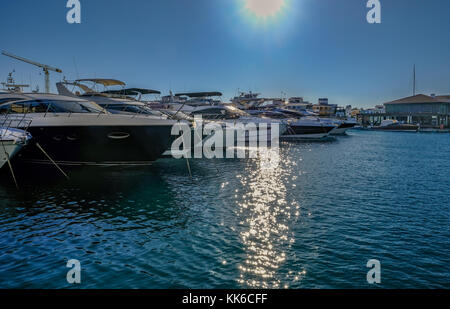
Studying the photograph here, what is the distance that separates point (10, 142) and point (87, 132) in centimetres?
353

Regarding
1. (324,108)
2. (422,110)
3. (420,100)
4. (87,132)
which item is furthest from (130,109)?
(420,100)

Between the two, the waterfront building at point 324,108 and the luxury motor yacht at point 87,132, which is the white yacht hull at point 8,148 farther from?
the waterfront building at point 324,108

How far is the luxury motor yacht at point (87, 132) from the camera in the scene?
640 inches

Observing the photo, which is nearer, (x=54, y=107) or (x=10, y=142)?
(x=10, y=142)

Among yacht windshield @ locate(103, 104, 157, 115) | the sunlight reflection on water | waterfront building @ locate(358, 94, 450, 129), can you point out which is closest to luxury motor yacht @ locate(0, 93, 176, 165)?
yacht windshield @ locate(103, 104, 157, 115)

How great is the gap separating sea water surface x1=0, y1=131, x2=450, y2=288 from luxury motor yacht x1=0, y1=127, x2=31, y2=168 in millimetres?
1332

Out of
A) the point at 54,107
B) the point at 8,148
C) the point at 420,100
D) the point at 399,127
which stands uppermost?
the point at 420,100

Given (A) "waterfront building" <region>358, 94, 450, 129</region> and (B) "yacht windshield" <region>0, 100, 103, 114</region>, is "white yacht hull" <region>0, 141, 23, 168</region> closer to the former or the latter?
(B) "yacht windshield" <region>0, 100, 103, 114</region>

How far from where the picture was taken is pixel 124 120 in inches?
638

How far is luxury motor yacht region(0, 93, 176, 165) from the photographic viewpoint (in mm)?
16250

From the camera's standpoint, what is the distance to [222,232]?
8.70 meters

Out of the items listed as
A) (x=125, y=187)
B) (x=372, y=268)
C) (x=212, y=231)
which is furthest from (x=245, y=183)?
(x=372, y=268)

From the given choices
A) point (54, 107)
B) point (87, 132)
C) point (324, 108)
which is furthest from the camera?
point (324, 108)

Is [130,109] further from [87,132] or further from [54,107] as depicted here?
[87,132]
